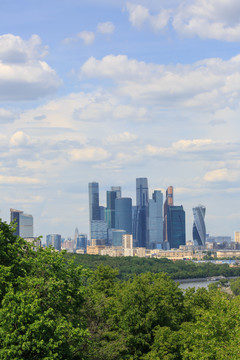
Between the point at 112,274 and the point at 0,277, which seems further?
the point at 112,274

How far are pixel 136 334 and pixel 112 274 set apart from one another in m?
16.2

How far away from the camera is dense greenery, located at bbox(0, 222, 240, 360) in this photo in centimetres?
2553

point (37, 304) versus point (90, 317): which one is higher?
point (37, 304)

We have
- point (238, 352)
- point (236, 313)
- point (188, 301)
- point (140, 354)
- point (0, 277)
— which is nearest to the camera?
point (0, 277)

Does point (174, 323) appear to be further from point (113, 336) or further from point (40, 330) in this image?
point (40, 330)

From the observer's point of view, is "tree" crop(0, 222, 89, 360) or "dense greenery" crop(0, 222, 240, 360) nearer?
"tree" crop(0, 222, 89, 360)

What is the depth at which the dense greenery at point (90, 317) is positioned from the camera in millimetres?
25531

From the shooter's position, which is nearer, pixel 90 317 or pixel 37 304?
pixel 37 304

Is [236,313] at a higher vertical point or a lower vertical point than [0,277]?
lower

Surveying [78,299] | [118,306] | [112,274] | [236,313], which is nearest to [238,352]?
[236,313]

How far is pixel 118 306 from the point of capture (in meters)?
43.8

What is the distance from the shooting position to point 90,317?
137ft

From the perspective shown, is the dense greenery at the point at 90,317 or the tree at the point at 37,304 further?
the dense greenery at the point at 90,317

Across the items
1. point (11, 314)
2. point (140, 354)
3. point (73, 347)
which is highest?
point (11, 314)
